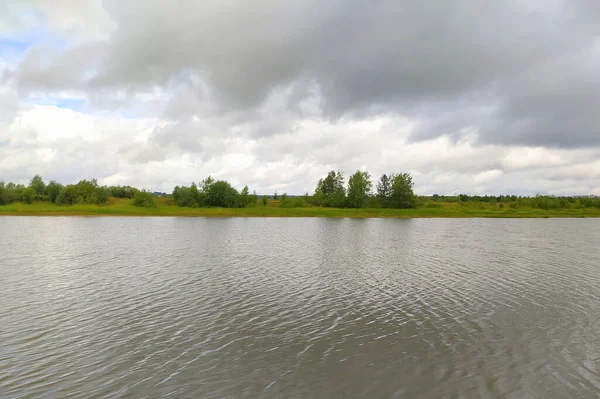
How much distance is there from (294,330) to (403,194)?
134 meters

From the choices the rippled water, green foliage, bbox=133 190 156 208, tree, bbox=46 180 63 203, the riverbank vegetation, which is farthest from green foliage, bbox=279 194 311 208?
the rippled water

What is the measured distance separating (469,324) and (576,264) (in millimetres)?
22633

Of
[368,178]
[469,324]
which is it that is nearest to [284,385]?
[469,324]

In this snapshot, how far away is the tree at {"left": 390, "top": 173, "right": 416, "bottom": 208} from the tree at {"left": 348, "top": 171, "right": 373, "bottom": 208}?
10.8 metres

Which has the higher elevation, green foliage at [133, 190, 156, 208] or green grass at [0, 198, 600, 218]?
green foliage at [133, 190, 156, 208]

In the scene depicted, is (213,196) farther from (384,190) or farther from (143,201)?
(384,190)

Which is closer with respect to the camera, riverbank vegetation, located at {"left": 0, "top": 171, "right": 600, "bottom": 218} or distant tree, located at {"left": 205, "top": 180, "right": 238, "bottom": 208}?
riverbank vegetation, located at {"left": 0, "top": 171, "right": 600, "bottom": 218}

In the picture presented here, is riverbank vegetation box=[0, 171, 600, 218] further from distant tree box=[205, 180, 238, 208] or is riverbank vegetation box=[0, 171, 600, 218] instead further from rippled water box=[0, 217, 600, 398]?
rippled water box=[0, 217, 600, 398]

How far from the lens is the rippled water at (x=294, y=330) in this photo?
1020cm

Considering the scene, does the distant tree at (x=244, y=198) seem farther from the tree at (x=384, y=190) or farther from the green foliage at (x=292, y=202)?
the tree at (x=384, y=190)

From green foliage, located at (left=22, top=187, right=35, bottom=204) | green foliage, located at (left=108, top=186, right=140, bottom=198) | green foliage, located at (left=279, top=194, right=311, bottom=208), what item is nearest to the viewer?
green foliage, located at (left=22, top=187, right=35, bottom=204)

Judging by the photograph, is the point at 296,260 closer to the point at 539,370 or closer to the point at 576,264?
the point at 539,370

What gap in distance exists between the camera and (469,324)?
15.4m

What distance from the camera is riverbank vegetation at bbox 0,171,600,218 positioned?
11556 centimetres
